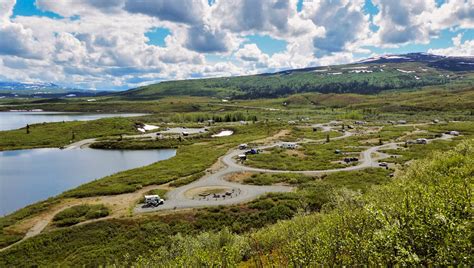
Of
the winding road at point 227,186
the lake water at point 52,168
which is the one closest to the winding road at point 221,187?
the winding road at point 227,186

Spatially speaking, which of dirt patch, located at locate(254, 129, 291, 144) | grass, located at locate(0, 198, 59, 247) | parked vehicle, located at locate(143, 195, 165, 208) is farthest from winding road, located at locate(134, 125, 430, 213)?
dirt patch, located at locate(254, 129, 291, 144)

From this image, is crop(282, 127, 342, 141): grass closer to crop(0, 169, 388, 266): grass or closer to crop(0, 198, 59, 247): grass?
crop(0, 169, 388, 266): grass

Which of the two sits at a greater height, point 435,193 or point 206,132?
point 435,193

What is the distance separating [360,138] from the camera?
490 feet

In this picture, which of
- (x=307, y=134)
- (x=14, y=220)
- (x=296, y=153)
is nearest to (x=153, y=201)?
(x=14, y=220)

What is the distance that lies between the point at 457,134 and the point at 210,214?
144m

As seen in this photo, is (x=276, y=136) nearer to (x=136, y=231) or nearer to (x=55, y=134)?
(x=136, y=231)

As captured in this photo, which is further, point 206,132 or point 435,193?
point 206,132

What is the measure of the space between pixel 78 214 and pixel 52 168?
63049mm

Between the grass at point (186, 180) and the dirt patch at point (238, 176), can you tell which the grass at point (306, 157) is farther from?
the grass at point (186, 180)

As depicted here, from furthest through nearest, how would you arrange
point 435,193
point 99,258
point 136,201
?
point 136,201 < point 99,258 < point 435,193

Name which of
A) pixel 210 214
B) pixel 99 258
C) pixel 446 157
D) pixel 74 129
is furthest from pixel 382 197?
pixel 74 129

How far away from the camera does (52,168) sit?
11238 cm

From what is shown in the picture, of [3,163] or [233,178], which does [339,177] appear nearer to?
[233,178]
